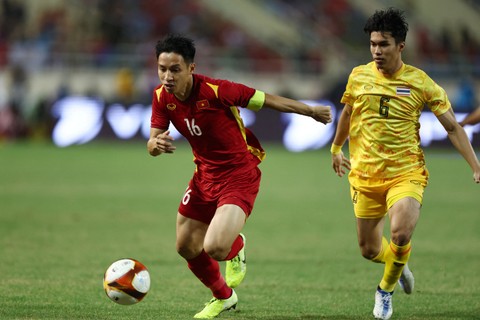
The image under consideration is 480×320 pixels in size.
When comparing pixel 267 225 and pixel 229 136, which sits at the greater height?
pixel 229 136

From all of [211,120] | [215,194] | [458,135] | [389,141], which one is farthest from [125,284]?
[458,135]

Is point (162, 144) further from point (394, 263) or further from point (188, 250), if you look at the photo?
point (394, 263)

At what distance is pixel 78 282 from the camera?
29.0 ft

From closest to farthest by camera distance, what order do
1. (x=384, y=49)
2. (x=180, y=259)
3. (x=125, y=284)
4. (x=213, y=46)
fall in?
(x=125, y=284), (x=384, y=49), (x=180, y=259), (x=213, y=46)

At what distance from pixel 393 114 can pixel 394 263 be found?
48.1 inches

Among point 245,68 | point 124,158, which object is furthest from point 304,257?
point 245,68

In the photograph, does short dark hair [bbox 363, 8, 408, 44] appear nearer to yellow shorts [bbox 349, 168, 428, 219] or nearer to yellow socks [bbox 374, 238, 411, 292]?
yellow shorts [bbox 349, 168, 428, 219]

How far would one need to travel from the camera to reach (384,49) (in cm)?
748

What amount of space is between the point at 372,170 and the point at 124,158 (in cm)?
1638

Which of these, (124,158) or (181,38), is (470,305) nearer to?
(181,38)

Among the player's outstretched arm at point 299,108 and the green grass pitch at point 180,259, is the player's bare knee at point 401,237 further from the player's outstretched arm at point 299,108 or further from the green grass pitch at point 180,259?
the player's outstretched arm at point 299,108

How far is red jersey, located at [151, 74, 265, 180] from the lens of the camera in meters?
7.30

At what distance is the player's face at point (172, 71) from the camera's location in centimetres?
709

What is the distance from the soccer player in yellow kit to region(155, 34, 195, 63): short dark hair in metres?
1.44
